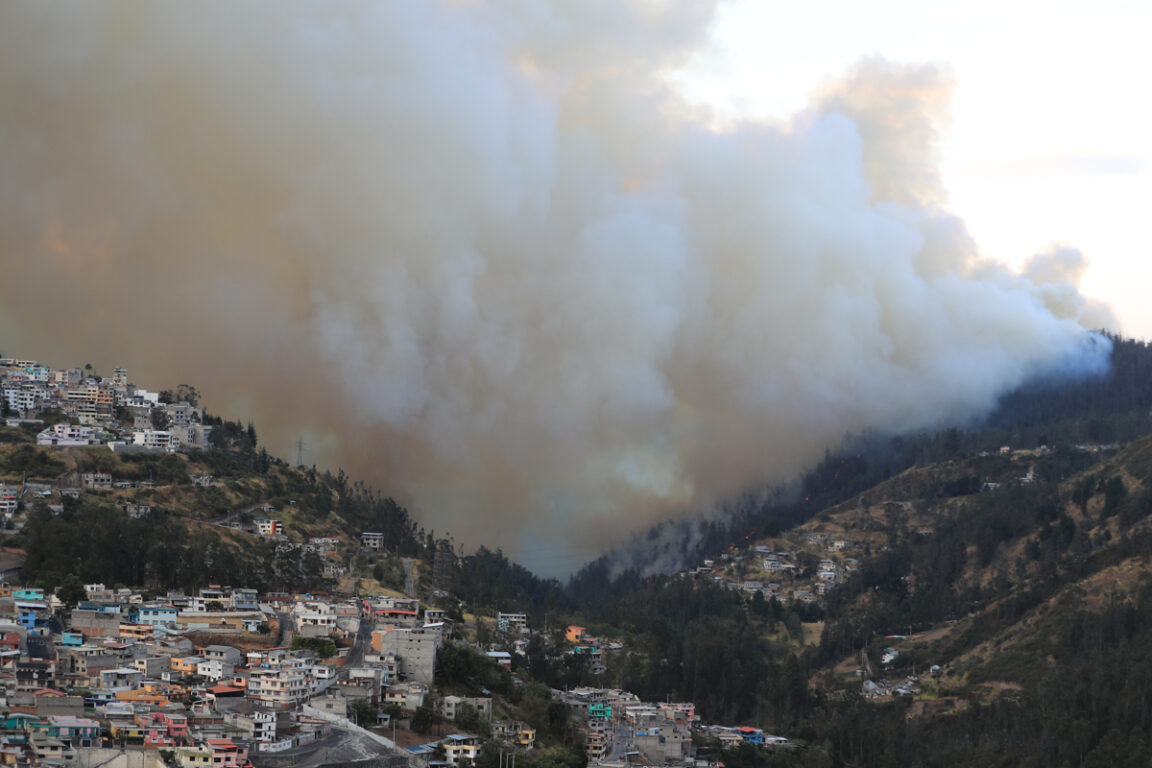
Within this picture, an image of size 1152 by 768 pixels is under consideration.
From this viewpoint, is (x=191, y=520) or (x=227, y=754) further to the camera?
(x=191, y=520)

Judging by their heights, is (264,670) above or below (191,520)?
below

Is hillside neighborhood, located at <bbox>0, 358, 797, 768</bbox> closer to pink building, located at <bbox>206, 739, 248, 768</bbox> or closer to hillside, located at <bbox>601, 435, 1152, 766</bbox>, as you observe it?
pink building, located at <bbox>206, 739, 248, 768</bbox>

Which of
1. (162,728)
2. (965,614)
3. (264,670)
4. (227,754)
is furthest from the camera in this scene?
(965,614)

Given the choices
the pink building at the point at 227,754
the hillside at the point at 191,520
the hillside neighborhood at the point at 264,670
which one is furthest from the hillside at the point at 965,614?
the pink building at the point at 227,754

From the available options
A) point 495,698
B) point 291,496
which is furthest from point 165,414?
point 495,698

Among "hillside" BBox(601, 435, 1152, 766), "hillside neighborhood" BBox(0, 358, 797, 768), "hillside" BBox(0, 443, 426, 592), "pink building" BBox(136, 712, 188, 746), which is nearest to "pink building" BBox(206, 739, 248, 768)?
"hillside neighborhood" BBox(0, 358, 797, 768)

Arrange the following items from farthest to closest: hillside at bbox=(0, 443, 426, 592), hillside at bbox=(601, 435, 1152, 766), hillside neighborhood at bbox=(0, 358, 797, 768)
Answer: hillside at bbox=(601, 435, 1152, 766) < hillside at bbox=(0, 443, 426, 592) < hillside neighborhood at bbox=(0, 358, 797, 768)

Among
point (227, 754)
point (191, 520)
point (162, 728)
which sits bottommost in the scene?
point (227, 754)

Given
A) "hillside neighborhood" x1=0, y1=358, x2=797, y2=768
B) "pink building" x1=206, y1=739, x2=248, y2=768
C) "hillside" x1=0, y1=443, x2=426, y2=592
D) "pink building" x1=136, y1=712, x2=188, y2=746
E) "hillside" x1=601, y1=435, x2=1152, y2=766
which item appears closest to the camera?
"pink building" x1=206, y1=739, x2=248, y2=768

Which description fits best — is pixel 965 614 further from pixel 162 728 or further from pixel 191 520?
pixel 162 728

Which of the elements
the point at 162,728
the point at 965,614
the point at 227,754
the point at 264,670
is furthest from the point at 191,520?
the point at 965,614

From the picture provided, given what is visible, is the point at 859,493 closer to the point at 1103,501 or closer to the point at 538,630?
the point at 1103,501

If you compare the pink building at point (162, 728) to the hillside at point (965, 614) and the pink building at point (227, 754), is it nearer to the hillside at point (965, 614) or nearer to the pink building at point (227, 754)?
the pink building at point (227, 754)

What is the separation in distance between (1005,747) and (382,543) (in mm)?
23893
